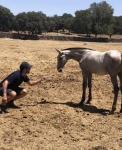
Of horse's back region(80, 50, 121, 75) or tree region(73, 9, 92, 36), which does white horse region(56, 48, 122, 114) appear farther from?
tree region(73, 9, 92, 36)

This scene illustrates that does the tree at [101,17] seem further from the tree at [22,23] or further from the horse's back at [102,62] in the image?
the horse's back at [102,62]

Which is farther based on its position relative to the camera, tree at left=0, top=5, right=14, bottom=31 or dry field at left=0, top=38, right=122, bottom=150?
tree at left=0, top=5, right=14, bottom=31

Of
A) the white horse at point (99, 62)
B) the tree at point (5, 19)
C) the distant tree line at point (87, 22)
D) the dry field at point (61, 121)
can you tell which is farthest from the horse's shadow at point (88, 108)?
the tree at point (5, 19)

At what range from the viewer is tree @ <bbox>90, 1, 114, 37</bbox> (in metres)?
62.5

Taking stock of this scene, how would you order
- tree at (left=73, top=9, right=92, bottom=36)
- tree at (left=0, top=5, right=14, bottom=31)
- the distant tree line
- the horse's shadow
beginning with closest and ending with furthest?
the horse's shadow, the distant tree line, tree at (left=73, top=9, right=92, bottom=36), tree at (left=0, top=5, right=14, bottom=31)

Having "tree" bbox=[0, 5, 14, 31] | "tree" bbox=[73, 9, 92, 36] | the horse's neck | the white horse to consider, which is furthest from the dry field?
"tree" bbox=[0, 5, 14, 31]

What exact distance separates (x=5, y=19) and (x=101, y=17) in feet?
97.4

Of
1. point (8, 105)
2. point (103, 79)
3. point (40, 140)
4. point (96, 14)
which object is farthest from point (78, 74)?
point (96, 14)

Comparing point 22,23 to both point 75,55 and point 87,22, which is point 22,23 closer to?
point 87,22

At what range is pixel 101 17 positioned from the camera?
65.1m

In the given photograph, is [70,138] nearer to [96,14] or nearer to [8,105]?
[8,105]

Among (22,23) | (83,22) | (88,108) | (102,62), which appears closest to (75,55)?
(102,62)

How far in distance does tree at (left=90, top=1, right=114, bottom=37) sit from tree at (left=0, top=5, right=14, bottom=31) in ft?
80.3

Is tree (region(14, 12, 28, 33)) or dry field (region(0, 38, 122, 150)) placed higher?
tree (region(14, 12, 28, 33))
